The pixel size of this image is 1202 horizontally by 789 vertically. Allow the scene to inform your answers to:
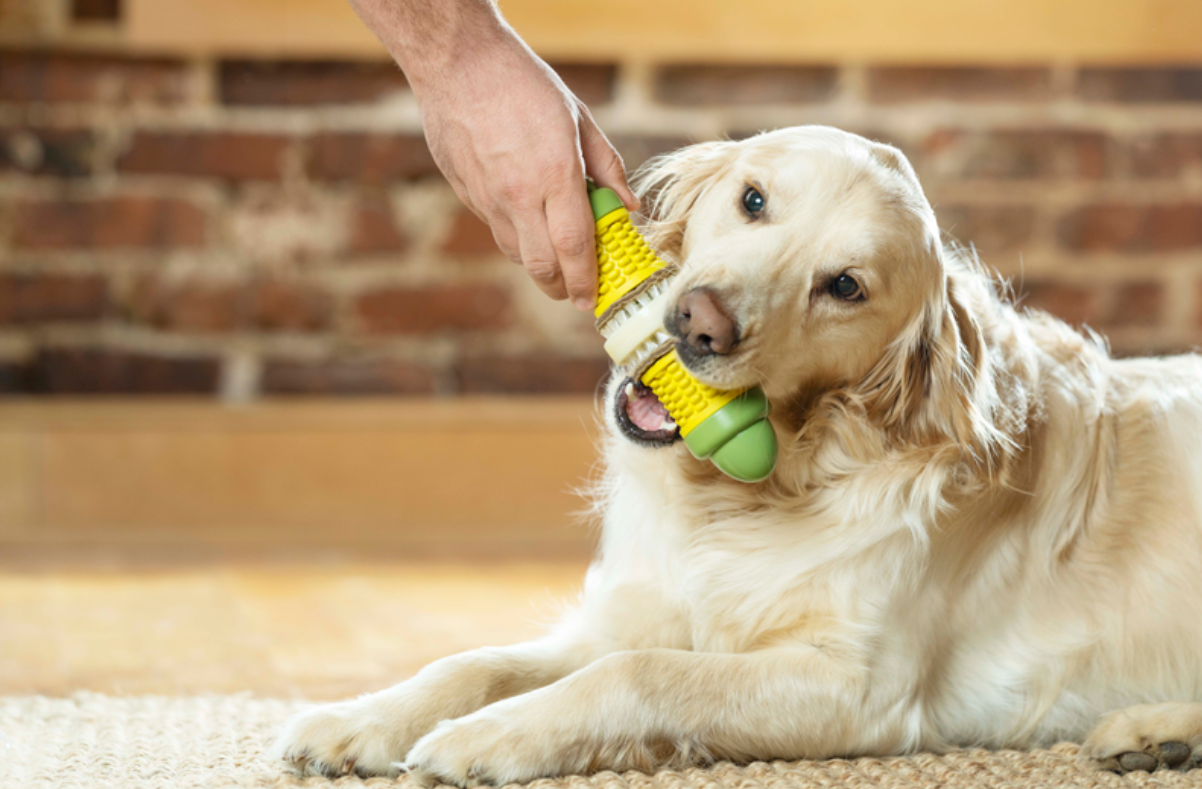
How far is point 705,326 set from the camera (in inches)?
49.2

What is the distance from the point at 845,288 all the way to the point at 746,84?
2003mm

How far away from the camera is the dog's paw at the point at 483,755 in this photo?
1.18 meters

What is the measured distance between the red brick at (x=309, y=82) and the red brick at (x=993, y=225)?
1.49 m

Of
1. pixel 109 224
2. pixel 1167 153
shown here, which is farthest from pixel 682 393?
pixel 1167 153

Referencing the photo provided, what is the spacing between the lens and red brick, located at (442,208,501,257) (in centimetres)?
317

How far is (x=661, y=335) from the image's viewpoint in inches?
51.9

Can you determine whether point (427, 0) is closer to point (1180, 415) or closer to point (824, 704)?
point (824, 704)

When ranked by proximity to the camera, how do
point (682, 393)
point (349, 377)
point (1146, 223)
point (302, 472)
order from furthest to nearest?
Result: point (1146, 223)
point (349, 377)
point (302, 472)
point (682, 393)

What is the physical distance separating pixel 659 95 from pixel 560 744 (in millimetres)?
2288

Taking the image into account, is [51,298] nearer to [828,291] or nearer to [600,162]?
[600,162]

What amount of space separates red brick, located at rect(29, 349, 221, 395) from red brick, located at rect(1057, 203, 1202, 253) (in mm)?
2308

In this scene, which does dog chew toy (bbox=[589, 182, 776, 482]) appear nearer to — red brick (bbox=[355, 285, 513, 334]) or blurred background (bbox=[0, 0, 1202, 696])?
blurred background (bbox=[0, 0, 1202, 696])

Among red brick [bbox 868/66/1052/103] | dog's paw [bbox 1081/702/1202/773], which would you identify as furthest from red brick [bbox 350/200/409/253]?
dog's paw [bbox 1081/702/1202/773]

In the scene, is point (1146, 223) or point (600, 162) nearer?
point (600, 162)
